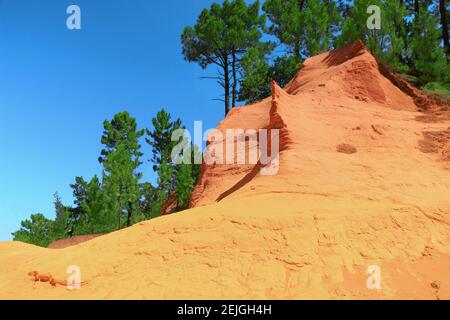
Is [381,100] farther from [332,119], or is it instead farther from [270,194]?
[270,194]

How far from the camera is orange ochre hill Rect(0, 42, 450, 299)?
5918mm

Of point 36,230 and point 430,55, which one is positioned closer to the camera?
point 430,55

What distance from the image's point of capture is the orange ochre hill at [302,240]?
233 inches

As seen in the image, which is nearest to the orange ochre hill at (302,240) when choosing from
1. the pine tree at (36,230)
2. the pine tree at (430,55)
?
the pine tree at (430,55)

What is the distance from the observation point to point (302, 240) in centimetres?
678

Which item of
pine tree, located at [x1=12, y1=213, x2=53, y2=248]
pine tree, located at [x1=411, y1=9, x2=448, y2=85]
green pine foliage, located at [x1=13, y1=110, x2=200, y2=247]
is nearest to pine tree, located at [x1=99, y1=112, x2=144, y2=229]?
green pine foliage, located at [x1=13, y1=110, x2=200, y2=247]

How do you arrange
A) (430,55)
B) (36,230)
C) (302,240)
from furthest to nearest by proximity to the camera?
(36,230) → (430,55) → (302,240)

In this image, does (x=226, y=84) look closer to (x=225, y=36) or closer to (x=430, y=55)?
(x=225, y=36)

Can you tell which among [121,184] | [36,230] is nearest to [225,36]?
[121,184]

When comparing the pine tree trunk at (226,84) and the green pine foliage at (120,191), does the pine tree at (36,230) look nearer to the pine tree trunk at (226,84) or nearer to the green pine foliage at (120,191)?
the green pine foliage at (120,191)

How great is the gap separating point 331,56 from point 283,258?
18434 millimetres

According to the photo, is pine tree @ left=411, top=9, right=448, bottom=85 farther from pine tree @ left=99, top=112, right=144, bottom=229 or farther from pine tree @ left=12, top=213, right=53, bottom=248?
pine tree @ left=12, top=213, right=53, bottom=248
